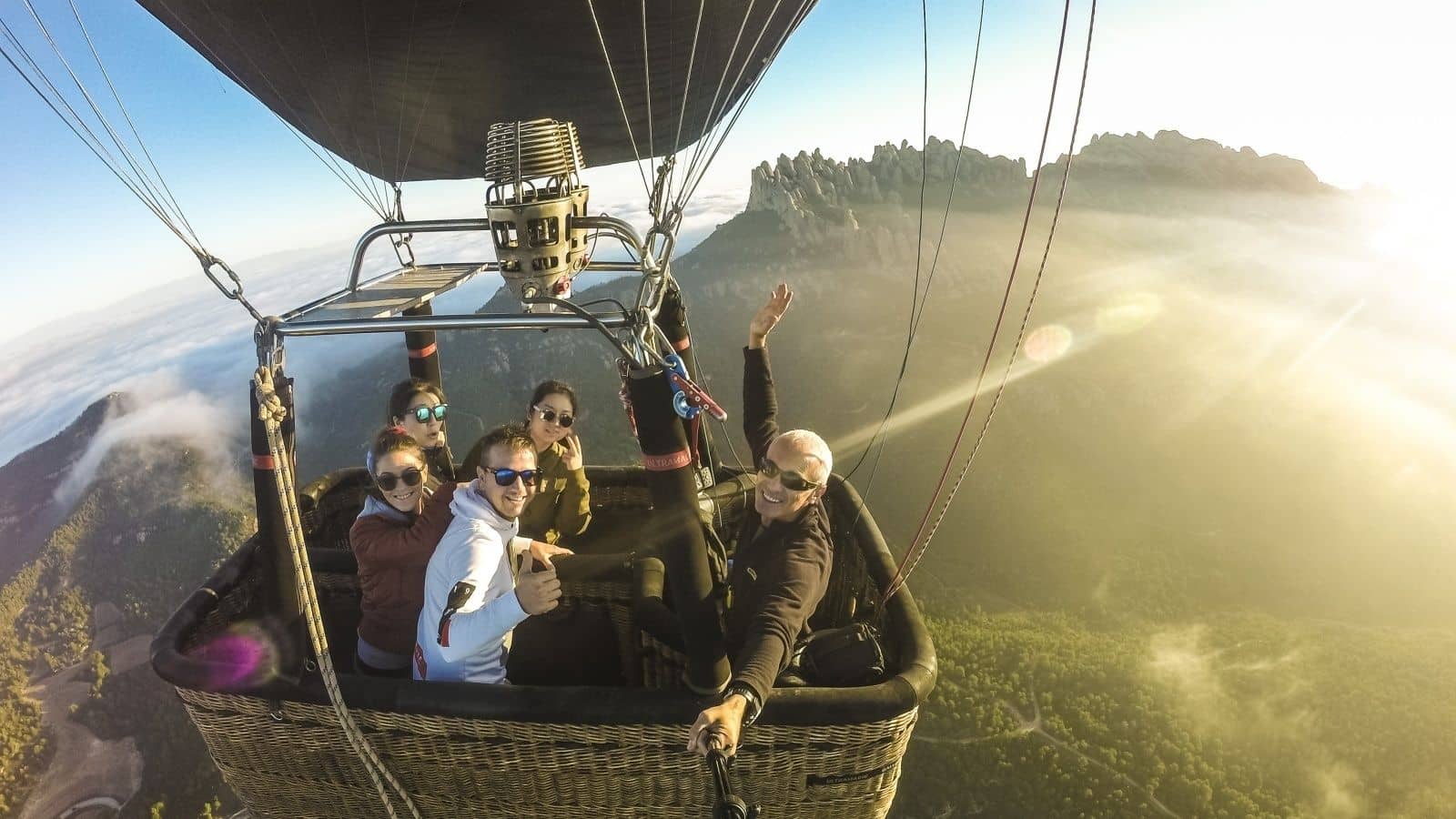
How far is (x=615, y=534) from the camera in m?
3.27

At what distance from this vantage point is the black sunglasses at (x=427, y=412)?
10.6 ft

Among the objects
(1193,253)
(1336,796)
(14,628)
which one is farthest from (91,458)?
(1193,253)

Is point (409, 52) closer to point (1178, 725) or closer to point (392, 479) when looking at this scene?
point (392, 479)

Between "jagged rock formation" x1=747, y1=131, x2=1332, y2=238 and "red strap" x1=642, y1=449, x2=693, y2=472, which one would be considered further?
"jagged rock formation" x1=747, y1=131, x2=1332, y2=238

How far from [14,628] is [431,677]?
112 meters

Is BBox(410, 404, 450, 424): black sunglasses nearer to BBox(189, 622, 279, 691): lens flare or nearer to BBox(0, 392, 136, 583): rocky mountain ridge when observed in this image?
BBox(189, 622, 279, 691): lens flare

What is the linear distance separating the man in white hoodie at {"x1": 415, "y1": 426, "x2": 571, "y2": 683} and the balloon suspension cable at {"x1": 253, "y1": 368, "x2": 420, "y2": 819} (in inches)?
9.2

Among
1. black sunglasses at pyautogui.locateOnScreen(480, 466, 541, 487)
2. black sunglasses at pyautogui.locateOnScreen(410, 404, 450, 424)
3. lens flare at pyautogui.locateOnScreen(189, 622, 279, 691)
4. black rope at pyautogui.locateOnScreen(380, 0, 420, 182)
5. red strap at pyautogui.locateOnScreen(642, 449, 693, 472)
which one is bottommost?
lens flare at pyautogui.locateOnScreen(189, 622, 279, 691)

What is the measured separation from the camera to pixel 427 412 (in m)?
3.28

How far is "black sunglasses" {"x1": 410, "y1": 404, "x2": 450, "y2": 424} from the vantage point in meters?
3.25

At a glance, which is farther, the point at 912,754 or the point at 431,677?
the point at 912,754

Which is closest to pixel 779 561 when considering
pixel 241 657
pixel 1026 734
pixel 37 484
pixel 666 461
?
pixel 666 461

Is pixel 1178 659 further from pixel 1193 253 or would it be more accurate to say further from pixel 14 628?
pixel 14 628

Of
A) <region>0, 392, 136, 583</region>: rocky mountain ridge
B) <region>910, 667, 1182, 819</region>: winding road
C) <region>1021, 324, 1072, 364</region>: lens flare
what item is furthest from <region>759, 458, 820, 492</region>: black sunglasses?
<region>0, 392, 136, 583</region>: rocky mountain ridge
